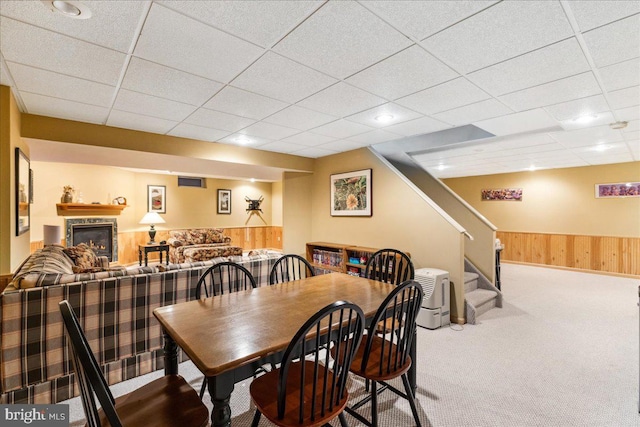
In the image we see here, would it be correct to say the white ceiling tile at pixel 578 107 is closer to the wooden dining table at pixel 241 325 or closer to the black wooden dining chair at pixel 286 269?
the wooden dining table at pixel 241 325

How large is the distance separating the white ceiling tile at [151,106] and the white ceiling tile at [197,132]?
0.37 m

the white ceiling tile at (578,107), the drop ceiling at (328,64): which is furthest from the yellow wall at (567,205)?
the white ceiling tile at (578,107)

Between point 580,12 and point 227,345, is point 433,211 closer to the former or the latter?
point 580,12

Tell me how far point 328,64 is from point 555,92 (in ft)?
6.47

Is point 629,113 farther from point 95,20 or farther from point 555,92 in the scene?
point 95,20

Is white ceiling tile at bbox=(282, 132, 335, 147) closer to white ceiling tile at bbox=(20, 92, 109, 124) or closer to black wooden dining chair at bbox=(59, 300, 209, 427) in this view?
white ceiling tile at bbox=(20, 92, 109, 124)

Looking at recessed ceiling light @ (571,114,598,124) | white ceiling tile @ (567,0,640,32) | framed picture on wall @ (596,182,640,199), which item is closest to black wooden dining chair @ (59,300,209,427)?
white ceiling tile @ (567,0,640,32)

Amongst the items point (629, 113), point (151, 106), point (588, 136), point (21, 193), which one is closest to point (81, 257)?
point (21, 193)

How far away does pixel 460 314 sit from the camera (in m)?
3.66

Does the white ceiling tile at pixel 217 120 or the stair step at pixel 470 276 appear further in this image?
the stair step at pixel 470 276

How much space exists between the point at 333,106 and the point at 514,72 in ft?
4.74

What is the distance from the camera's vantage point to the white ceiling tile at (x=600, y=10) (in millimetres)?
1409

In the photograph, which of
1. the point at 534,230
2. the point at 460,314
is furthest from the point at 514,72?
the point at 534,230

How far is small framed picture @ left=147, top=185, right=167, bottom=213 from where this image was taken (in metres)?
7.84
